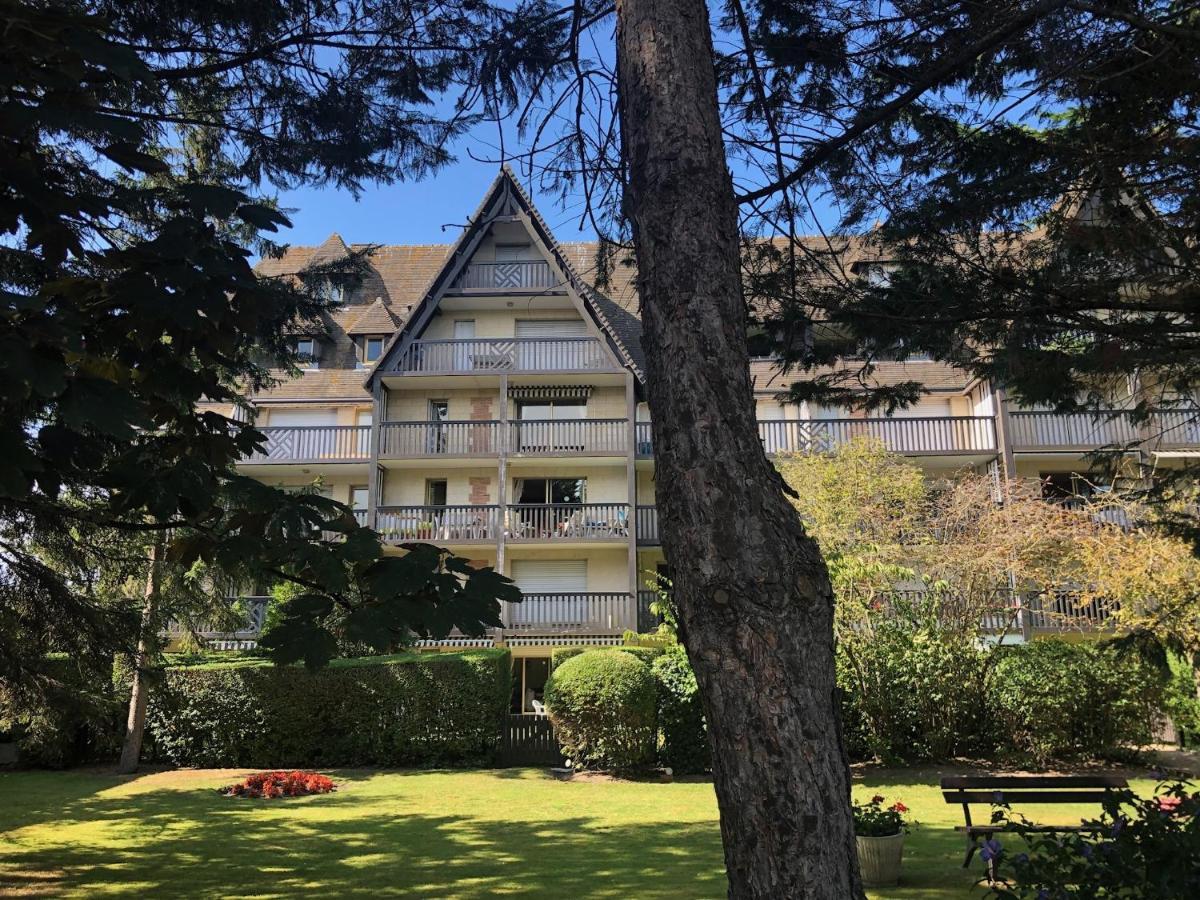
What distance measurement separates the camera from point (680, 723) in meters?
17.0

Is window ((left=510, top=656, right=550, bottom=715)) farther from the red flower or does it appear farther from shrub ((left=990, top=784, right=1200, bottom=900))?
shrub ((left=990, top=784, right=1200, bottom=900))

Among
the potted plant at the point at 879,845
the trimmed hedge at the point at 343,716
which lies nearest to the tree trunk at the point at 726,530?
the potted plant at the point at 879,845

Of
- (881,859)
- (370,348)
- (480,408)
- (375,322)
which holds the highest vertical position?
(375,322)

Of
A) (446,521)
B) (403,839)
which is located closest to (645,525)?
(446,521)

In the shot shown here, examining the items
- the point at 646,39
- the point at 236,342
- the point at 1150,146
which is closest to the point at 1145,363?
the point at 1150,146

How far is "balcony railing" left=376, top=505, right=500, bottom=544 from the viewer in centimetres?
2580

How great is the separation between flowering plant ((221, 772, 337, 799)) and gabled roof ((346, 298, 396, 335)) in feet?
58.1

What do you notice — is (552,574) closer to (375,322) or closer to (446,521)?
(446,521)

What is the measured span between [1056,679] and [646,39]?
618 inches

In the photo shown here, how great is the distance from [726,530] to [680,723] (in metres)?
14.7

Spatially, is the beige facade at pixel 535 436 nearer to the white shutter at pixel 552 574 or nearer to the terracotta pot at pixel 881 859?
the white shutter at pixel 552 574

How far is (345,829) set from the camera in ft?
37.9

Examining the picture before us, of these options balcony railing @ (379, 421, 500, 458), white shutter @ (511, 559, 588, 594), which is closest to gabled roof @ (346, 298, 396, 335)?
balcony railing @ (379, 421, 500, 458)

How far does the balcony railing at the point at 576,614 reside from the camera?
2453 centimetres
